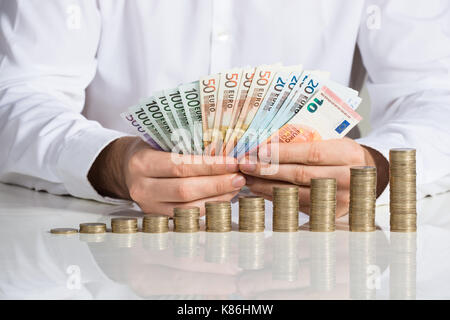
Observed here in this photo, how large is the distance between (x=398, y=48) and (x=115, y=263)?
5.15 feet

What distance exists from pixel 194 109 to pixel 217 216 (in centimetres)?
27

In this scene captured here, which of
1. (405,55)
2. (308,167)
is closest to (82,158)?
(308,167)

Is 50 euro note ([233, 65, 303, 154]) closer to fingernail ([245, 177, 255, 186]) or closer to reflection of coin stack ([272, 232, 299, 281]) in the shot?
fingernail ([245, 177, 255, 186])

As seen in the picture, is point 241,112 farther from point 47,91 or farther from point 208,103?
point 47,91

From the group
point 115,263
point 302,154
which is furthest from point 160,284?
point 302,154

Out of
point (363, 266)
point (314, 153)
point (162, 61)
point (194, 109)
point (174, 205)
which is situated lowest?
point (363, 266)

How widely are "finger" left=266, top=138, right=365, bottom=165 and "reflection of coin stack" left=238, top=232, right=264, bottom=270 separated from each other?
21 centimetres

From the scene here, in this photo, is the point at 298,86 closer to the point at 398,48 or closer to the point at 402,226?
the point at 402,226

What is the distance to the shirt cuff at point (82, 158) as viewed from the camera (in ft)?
6.56

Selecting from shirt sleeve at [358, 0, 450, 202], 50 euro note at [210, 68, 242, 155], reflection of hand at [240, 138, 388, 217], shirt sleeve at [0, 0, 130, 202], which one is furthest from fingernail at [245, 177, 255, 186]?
shirt sleeve at [358, 0, 450, 202]

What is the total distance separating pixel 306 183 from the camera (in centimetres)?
174

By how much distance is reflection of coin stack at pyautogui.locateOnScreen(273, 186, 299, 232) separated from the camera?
64.1 inches

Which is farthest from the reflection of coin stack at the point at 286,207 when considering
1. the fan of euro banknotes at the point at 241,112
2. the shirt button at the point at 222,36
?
the shirt button at the point at 222,36

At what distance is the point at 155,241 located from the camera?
153cm
